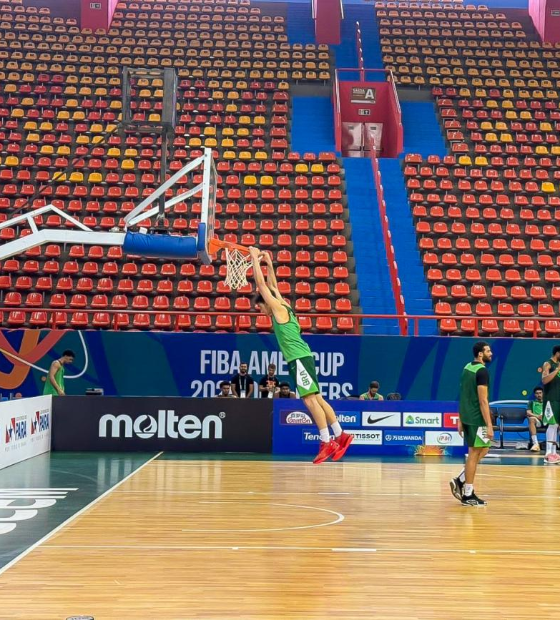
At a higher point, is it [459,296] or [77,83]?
[77,83]

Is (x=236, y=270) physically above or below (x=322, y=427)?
above

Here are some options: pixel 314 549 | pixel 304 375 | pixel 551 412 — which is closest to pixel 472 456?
pixel 304 375

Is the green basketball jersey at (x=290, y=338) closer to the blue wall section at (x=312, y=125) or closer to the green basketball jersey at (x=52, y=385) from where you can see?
the green basketball jersey at (x=52, y=385)

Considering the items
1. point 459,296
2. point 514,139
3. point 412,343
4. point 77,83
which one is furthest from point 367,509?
point 77,83

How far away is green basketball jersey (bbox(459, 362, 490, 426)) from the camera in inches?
422

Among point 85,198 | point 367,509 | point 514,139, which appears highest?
point 514,139

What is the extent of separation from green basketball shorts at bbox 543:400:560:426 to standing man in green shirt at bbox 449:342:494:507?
5476 mm

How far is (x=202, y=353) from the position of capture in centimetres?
1977

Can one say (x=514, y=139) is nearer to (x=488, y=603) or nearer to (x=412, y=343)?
(x=412, y=343)

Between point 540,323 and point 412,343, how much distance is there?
4513mm

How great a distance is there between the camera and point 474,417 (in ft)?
35.2

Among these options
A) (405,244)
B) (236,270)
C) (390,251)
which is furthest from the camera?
(405,244)

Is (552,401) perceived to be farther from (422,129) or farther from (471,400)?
(422,129)

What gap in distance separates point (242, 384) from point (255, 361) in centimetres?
161
